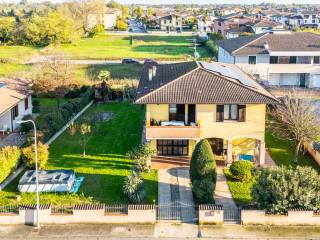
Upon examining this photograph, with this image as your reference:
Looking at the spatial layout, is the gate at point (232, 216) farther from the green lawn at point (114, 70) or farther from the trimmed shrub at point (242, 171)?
the green lawn at point (114, 70)

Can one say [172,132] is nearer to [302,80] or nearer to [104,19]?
[302,80]

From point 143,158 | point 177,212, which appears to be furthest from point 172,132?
point 177,212

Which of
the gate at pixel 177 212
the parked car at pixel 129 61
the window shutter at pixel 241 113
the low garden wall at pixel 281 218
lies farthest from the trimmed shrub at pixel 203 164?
the parked car at pixel 129 61

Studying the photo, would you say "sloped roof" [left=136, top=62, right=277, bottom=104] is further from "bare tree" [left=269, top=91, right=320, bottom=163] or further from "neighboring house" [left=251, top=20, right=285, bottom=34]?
"neighboring house" [left=251, top=20, right=285, bottom=34]

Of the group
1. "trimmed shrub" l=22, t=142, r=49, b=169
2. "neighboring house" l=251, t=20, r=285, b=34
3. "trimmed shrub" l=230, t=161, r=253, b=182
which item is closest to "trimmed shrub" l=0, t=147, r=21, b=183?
"trimmed shrub" l=22, t=142, r=49, b=169

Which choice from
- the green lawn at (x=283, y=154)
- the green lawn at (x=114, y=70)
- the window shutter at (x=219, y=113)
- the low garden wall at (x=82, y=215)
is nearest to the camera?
the low garden wall at (x=82, y=215)
